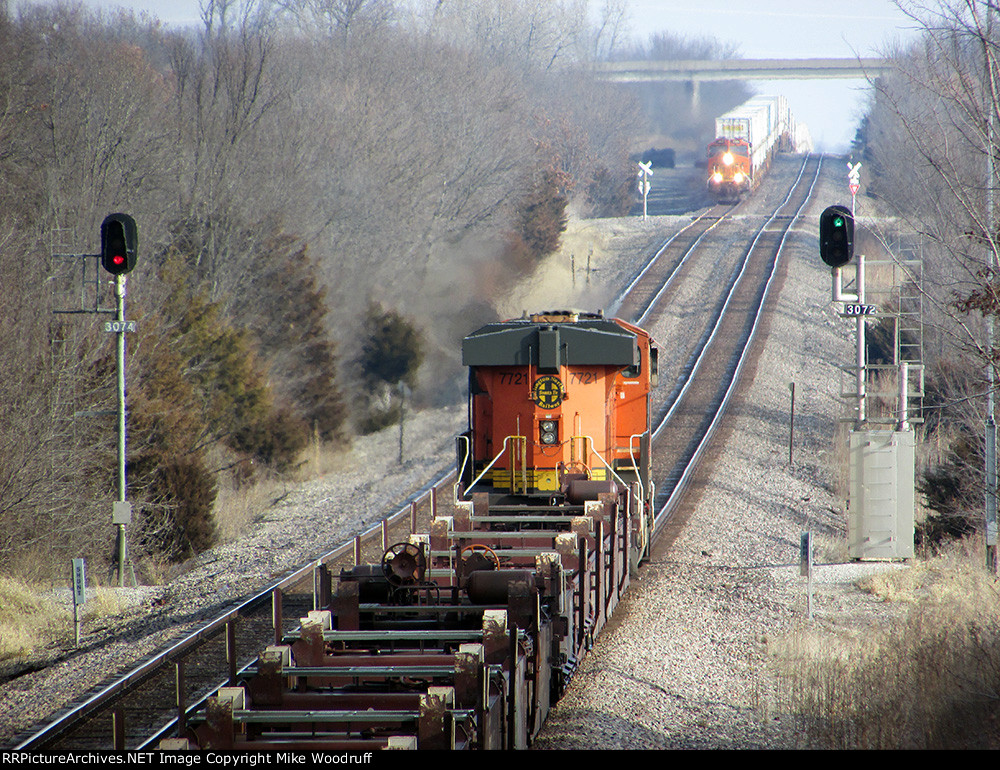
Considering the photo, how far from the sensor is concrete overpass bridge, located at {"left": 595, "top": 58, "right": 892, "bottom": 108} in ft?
443

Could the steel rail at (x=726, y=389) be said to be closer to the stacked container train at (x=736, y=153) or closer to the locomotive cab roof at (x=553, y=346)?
the locomotive cab roof at (x=553, y=346)

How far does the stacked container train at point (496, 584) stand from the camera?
7.44 meters

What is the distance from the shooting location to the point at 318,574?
1023 cm

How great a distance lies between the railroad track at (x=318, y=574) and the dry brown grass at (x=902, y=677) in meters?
5.02

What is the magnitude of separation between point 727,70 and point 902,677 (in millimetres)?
137362

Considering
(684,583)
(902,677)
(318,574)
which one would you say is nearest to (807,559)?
(684,583)

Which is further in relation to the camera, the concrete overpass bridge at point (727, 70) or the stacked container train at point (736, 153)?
the concrete overpass bridge at point (727, 70)

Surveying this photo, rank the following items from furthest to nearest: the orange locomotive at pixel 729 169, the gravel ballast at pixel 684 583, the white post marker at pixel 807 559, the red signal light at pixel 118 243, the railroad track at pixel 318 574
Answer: the orange locomotive at pixel 729 169 < the red signal light at pixel 118 243 < the white post marker at pixel 807 559 < the gravel ballast at pixel 684 583 < the railroad track at pixel 318 574

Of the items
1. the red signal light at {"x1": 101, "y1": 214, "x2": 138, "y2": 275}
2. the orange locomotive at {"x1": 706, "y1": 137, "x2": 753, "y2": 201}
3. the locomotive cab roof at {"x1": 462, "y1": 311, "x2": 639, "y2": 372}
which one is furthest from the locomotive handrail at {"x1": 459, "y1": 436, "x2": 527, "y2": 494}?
the orange locomotive at {"x1": 706, "y1": 137, "x2": 753, "y2": 201}

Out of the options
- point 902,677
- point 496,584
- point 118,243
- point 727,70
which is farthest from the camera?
point 727,70

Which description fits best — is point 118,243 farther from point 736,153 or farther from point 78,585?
point 736,153

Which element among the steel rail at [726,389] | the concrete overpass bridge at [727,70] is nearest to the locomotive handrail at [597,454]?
the steel rail at [726,389]

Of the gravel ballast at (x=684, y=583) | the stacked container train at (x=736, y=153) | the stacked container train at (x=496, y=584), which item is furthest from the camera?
the stacked container train at (x=736, y=153)

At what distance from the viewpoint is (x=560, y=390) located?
13953 mm
